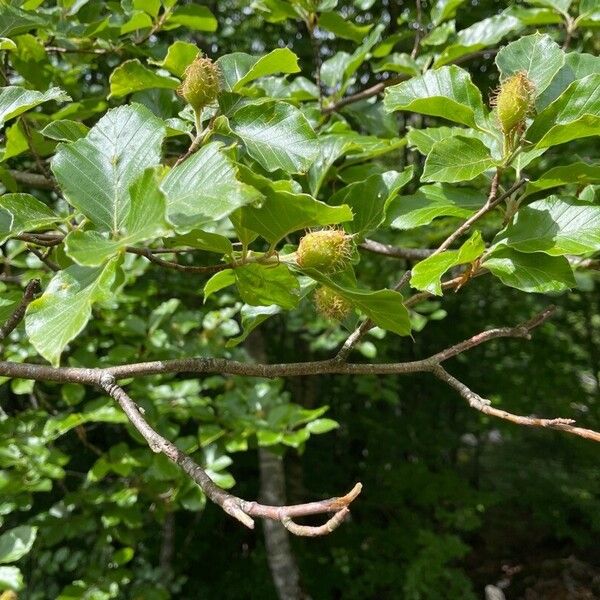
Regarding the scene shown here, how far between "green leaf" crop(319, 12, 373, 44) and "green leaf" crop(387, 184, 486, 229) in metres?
0.64

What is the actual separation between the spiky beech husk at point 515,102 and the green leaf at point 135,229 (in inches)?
18.2

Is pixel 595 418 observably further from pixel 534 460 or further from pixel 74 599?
pixel 74 599

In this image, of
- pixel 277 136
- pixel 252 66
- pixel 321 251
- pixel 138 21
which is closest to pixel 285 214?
pixel 321 251

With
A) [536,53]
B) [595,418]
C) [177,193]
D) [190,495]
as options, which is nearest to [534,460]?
[595,418]

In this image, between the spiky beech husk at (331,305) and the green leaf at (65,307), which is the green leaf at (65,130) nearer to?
the green leaf at (65,307)

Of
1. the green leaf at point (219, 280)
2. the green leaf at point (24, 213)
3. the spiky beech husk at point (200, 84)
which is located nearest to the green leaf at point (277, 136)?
the spiky beech husk at point (200, 84)

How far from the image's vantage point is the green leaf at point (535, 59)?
852 mm

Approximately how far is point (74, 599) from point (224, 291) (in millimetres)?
1146

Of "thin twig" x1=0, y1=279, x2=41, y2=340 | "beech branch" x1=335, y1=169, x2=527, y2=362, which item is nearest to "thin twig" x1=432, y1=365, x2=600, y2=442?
"beech branch" x1=335, y1=169, x2=527, y2=362

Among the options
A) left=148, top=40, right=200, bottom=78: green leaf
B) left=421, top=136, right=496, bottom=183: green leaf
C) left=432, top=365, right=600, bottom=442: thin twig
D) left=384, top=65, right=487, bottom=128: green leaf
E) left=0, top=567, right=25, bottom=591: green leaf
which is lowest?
left=0, top=567, right=25, bottom=591: green leaf

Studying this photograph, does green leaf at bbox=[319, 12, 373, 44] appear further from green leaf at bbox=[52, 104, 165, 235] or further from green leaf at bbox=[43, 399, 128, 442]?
green leaf at bbox=[43, 399, 128, 442]

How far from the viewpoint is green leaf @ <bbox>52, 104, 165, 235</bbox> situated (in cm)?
67

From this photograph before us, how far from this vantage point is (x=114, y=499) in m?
1.84

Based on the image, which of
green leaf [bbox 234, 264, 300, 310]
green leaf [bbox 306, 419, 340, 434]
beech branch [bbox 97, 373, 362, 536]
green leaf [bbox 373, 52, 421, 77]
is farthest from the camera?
green leaf [bbox 306, 419, 340, 434]
